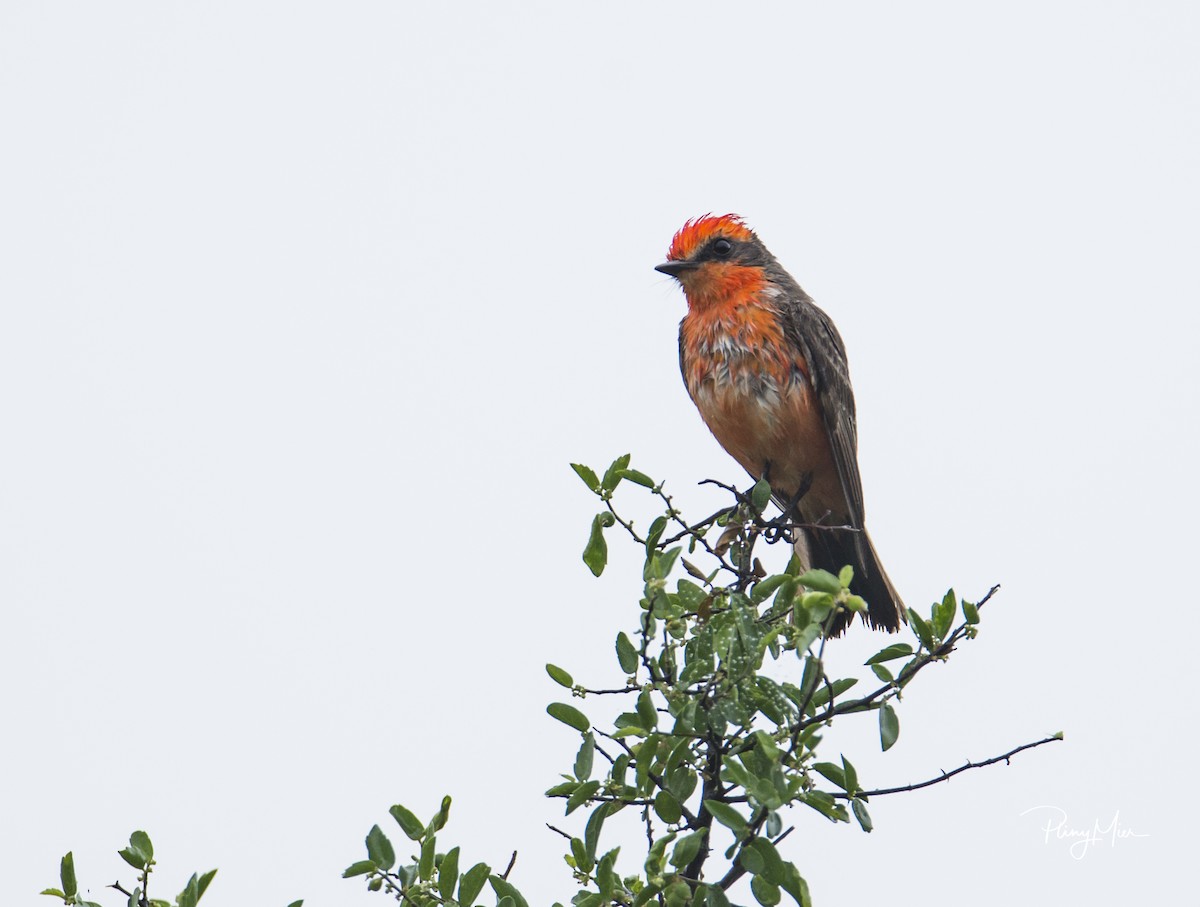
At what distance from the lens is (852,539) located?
6617 mm

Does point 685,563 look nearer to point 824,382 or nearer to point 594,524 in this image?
point 594,524

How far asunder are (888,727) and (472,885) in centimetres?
116

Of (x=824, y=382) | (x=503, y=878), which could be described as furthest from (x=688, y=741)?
(x=824, y=382)

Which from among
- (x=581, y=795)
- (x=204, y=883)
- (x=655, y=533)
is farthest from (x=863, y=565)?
(x=204, y=883)

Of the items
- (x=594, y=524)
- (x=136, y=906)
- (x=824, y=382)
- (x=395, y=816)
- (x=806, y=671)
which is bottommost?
(x=136, y=906)

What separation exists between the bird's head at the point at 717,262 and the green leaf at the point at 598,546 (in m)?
2.72

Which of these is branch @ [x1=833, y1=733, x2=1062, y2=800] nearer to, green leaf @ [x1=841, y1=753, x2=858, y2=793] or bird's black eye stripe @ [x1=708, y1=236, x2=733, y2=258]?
green leaf @ [x1=841, y1=753, x2=858, y2=793]

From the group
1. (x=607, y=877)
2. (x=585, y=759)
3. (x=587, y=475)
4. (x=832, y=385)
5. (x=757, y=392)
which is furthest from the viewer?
(x=832, y=385)

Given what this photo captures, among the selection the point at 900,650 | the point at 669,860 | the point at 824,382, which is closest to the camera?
the point at 669,860

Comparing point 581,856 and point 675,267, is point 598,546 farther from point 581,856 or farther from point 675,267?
point 675,267

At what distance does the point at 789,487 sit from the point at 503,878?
11.1ft

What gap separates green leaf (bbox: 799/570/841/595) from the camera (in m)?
3.12

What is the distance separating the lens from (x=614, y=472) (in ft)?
12.5

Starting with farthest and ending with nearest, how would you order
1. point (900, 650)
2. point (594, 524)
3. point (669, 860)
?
point (594, 524) < point (900, 650) < point (669, 860)
